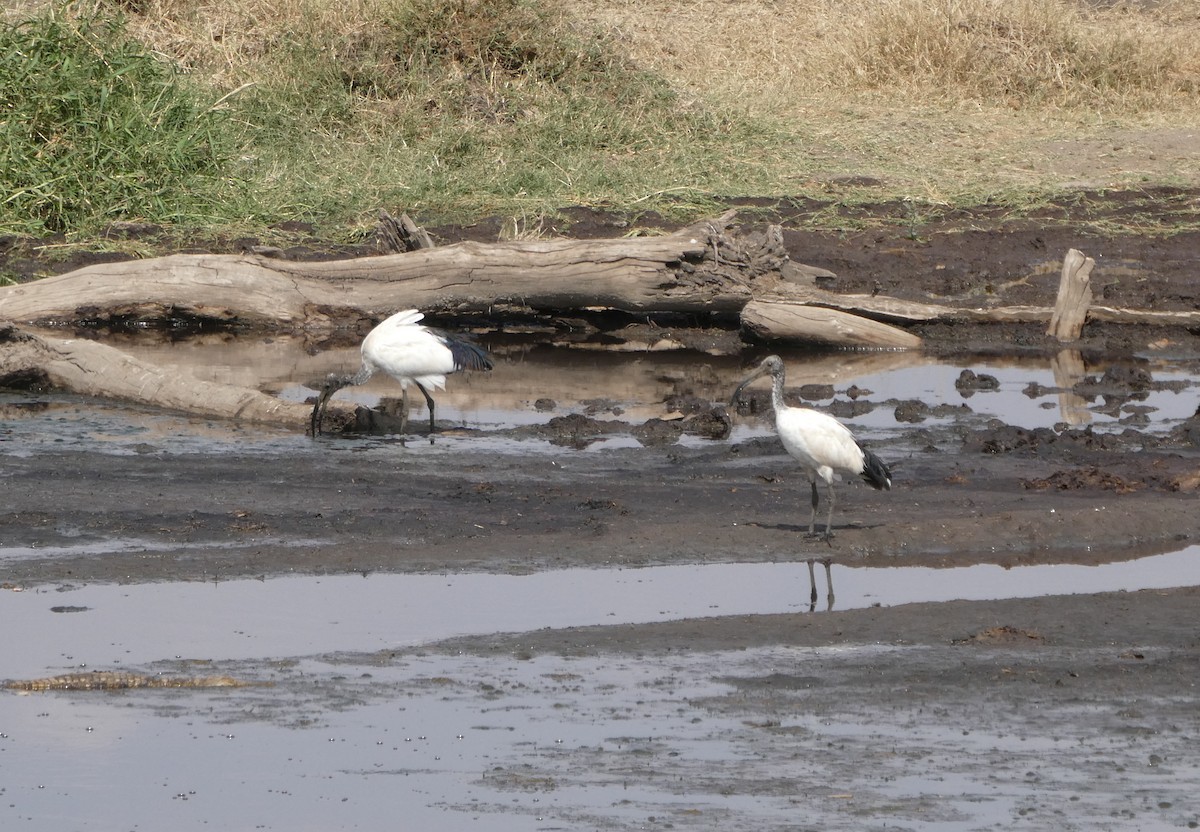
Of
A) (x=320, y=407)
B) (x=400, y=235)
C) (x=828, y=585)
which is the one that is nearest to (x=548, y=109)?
(x=400, y=235)

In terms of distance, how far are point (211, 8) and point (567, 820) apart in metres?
17.1

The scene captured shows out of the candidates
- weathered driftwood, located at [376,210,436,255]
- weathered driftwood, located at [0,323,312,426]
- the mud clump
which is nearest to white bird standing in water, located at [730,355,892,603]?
the mud clump

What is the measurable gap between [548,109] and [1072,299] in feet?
23.6

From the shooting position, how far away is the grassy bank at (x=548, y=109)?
1483cm

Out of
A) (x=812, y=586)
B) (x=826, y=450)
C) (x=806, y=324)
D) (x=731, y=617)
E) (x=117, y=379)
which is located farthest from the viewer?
(x=806, y=324)

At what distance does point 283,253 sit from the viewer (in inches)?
568

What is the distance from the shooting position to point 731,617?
20.9ft

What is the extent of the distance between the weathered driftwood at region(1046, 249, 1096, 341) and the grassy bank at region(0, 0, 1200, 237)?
4219mm

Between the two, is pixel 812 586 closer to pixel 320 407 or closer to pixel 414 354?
pixel 320 407

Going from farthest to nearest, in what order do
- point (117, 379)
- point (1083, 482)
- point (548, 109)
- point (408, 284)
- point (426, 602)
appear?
point (548, 109) < point (408, 284) < point (117, 379) < point (1083, 482) < point (426, 602)

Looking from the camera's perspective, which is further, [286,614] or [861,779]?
[286,614]

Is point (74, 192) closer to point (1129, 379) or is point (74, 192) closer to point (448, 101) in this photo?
point (448, 101)

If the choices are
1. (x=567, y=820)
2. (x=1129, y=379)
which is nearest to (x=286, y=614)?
(x=567, y=820)

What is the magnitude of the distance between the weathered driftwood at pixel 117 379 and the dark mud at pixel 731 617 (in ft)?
1.28
